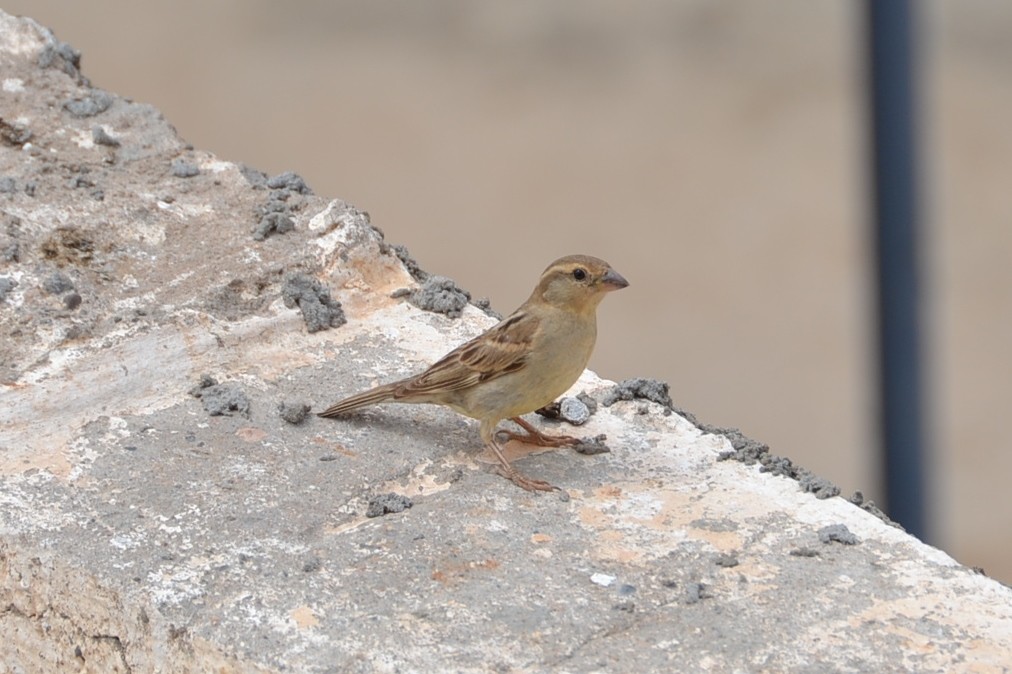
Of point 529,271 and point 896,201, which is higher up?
point 896,201

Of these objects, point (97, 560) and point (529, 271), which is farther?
point (529, 271)

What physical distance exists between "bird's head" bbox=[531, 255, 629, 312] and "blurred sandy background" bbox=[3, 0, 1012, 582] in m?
3.78

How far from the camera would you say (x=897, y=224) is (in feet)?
22.4

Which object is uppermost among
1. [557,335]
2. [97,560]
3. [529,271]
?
[557,335]

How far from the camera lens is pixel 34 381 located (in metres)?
4.43

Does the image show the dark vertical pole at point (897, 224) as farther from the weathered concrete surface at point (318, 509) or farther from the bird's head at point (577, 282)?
the bird's head at point (577, 282)

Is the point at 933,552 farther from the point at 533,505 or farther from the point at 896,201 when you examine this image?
the point at 896,201

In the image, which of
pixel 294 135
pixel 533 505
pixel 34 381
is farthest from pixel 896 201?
pixel 294 135

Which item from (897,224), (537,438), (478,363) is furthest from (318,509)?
(897,224)

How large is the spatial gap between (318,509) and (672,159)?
8.44 metres

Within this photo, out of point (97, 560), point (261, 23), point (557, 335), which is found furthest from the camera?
point (261, 23)

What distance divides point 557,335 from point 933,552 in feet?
3.59

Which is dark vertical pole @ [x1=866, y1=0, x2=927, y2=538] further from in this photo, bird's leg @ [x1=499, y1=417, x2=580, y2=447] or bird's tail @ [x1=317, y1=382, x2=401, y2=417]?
bird's tail @ [x1=317, y1=382, x2=401, y2=417]

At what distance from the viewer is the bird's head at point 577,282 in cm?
443
